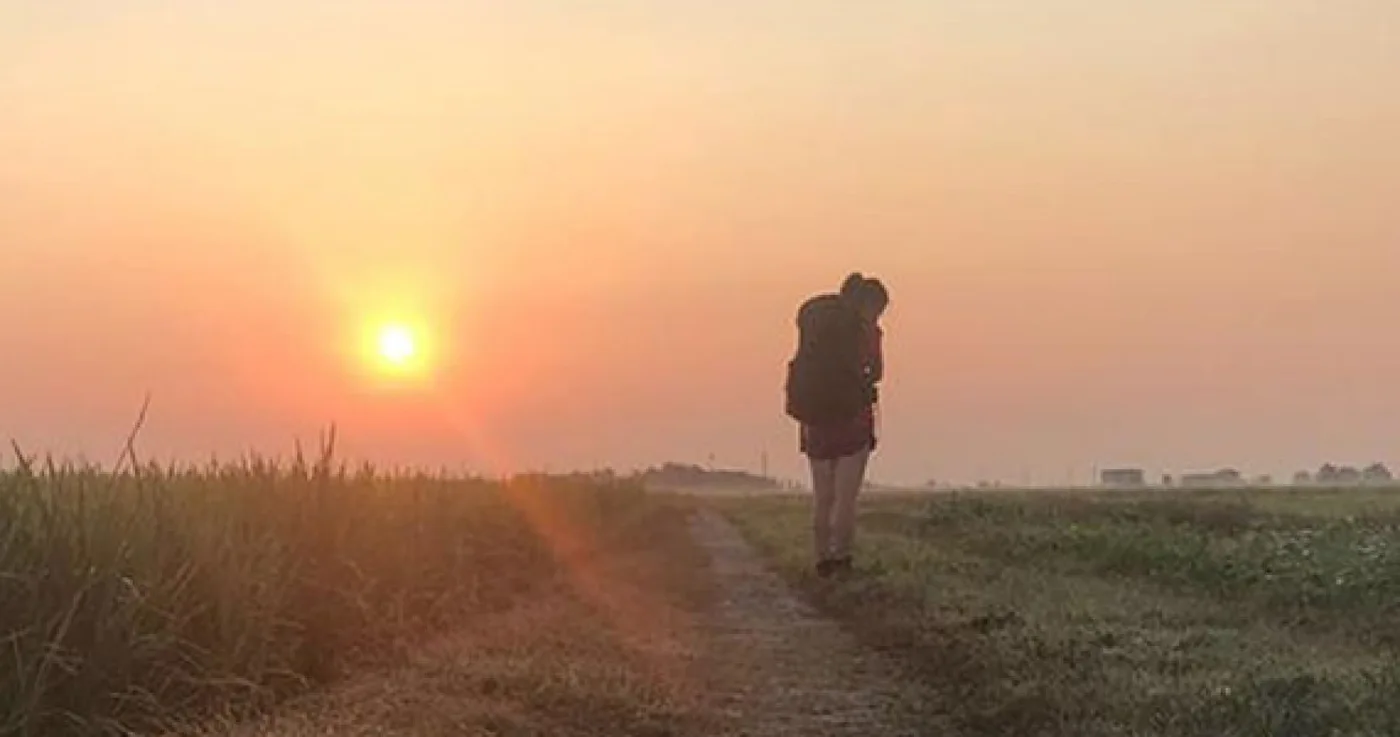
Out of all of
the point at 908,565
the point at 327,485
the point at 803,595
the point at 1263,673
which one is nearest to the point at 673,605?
the point at 803,595

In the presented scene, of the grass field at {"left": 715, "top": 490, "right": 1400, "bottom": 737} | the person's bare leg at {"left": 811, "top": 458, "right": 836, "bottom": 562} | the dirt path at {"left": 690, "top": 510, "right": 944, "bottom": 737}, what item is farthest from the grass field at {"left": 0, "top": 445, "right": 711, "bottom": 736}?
the person's bare leg at {"left": 811, "top": 458, "right": 836, "bottom": 562}

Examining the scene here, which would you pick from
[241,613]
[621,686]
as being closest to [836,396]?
[621,686]

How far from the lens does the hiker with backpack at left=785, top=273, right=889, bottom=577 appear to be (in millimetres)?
13367

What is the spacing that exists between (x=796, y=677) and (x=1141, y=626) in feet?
6.73

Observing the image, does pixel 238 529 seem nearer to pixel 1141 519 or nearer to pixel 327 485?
pixel 327 485

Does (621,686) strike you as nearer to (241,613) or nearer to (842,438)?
(241,613)

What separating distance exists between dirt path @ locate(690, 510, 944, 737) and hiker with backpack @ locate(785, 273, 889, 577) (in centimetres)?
107

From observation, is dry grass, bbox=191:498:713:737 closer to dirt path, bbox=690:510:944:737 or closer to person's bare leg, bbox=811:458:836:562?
dirt path, bbox=690:510:944:737

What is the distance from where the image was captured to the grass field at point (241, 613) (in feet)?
18.3

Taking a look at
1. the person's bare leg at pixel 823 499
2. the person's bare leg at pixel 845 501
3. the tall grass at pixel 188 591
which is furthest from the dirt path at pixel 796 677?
the tall grass at pixel 188 591

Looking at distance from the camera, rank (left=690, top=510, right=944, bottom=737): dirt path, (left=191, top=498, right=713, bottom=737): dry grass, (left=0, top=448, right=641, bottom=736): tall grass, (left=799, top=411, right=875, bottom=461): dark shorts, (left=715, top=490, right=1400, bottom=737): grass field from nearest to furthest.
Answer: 1. (left=0, top=448, right=641, bottom=736): tall grass
2. (left=191, top=498, right=713, bottom=737): dry grass
3. (left=715, top=490, right=1400, bottom=737): grass field
4. (left=690, top=510, right=944, bottom=737): dirt path
5. (left=799, top=411, right=875, bottom=461): dark shorts

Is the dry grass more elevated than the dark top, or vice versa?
the dark top

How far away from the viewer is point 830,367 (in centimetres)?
1366

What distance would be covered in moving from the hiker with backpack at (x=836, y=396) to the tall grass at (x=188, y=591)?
365cm
